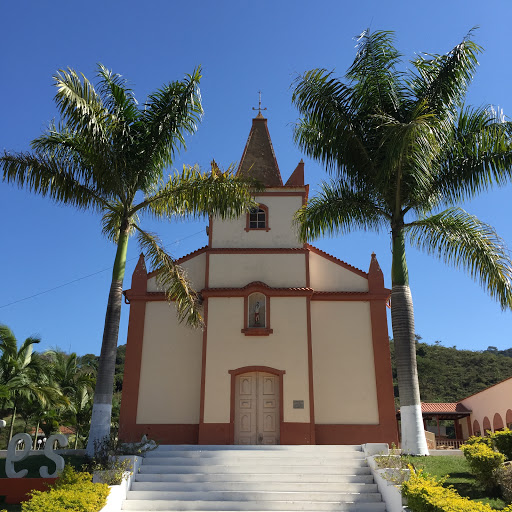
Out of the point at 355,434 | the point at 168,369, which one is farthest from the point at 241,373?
the point at 355,434

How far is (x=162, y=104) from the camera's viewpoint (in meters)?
14.5

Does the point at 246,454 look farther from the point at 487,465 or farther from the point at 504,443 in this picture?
the point at 504,443

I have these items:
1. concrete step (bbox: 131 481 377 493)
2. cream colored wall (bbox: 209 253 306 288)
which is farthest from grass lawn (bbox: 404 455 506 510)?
cream colored wall (bbox: 209 253 306 288)

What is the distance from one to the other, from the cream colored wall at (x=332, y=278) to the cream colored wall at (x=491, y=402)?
1047cm

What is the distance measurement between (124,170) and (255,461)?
778 cm

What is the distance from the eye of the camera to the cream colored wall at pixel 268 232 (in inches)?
755

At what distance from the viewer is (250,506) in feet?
34.7

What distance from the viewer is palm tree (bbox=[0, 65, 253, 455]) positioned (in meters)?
13.6

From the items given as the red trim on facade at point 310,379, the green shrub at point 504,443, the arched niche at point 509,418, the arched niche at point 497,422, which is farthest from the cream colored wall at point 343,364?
the arched niche at point 497,422

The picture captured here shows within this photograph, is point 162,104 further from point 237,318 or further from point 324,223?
point 237,318

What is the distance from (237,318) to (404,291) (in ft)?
19.9

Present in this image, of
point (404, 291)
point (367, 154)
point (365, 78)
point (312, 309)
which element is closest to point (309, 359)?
point (312, 309)

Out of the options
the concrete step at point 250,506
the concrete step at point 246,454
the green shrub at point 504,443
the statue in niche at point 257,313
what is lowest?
the concrete step at point 250,506

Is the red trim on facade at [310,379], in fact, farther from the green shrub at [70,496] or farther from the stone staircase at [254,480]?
the green shrub at [70,496]
